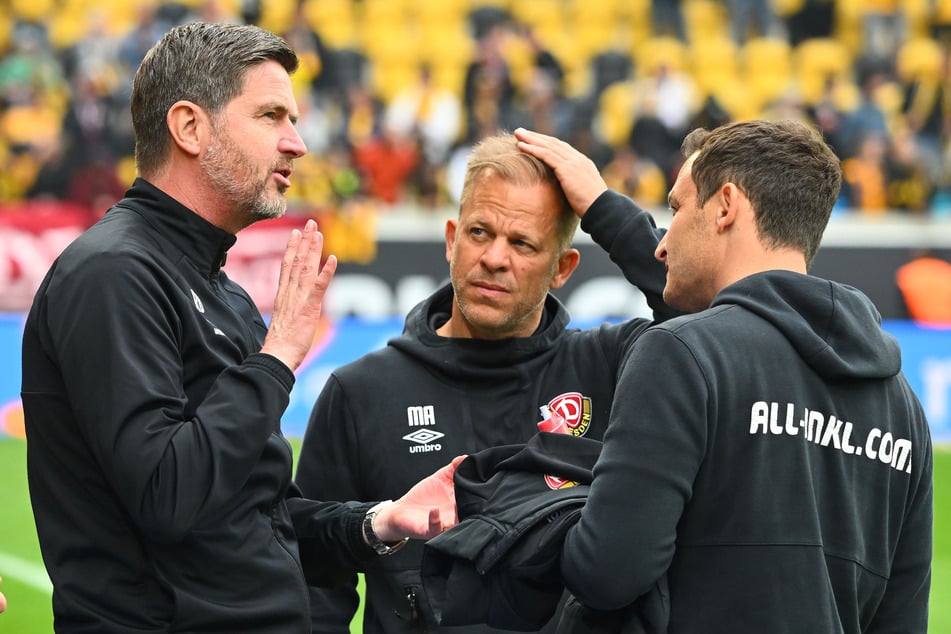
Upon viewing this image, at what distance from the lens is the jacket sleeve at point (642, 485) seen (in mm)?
2322

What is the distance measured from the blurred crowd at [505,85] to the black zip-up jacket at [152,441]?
33.6 ft

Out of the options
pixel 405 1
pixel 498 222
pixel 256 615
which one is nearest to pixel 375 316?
pixel 405 1

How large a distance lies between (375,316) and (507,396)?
9.01 m

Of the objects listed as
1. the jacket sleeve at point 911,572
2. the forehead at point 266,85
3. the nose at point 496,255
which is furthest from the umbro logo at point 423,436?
the jacket sleeve at point 911,572

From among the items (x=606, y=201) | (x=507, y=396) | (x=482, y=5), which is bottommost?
(x=507, y=396)

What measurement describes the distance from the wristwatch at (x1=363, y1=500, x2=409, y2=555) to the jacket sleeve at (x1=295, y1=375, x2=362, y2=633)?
0.96ft

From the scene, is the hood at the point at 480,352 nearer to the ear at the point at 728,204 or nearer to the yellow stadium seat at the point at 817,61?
the ear at the point at 728,204

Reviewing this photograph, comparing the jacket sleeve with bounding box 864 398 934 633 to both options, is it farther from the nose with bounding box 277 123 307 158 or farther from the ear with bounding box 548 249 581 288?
the nose with bounding box 277 123 307 158

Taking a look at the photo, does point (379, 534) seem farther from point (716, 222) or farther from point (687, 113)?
point (687, 113)

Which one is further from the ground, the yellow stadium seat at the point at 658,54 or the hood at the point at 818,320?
the yellow stadium seat at the point at 658,54

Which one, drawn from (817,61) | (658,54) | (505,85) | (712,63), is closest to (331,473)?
(505,85)

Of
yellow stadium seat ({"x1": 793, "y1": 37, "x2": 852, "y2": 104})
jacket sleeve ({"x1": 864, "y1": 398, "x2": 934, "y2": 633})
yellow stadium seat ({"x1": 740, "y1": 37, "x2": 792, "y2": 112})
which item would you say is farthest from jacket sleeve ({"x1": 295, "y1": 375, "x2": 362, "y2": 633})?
yellow stadium seat ({"x1": 740, "y1": 37, "x2": 792, "y2": 112})

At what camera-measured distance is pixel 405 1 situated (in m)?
18.1

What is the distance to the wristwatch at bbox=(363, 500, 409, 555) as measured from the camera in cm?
306
